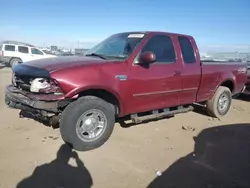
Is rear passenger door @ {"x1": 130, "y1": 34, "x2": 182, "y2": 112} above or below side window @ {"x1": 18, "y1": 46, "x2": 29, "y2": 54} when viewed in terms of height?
above

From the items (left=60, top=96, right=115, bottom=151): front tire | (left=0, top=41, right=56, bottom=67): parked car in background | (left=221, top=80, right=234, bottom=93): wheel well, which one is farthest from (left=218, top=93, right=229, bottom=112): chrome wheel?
(left=0, top=41, right=56, bottom=67): parked car in background

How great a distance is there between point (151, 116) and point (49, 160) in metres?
2.17

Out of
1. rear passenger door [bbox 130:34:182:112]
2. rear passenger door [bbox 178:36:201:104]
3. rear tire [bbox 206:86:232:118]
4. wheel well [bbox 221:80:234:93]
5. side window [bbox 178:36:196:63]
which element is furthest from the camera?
wheel well [bbox 221:80:234:93]

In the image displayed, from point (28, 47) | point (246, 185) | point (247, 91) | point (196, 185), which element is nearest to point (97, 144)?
point (196, 185)

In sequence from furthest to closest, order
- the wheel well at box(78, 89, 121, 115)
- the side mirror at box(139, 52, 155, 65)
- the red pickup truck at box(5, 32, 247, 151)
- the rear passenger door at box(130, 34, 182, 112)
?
1. the rear passenger door at box(130, 34, 182, 112)
2. the side mirror at box(139, 52, 155, 65)
3. the wheel well at box(78, 89, 121, 115)
4. the red pickup truck at box(5, 32, 247, 151)

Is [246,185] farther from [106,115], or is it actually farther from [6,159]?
[6,159]

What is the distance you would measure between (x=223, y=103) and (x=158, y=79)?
279 cm

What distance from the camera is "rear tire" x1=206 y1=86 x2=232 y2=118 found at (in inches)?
271

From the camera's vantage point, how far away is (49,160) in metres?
3.96

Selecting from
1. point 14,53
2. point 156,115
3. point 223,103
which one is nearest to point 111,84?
point 156,115

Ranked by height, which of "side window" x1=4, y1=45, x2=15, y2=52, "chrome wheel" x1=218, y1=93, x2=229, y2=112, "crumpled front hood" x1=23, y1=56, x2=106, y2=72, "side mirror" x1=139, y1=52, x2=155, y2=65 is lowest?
"chrome wheel" x1=218, y1=93, x2=229, y2=112

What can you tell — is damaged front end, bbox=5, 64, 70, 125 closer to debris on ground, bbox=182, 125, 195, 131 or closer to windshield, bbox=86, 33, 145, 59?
windshield, bbox=86, 33, 145, 59

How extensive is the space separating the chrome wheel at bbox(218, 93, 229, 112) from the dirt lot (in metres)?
1.11

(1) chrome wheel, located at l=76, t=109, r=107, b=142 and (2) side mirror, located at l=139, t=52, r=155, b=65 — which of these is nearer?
(1) chrome wheel, located at l=76, t=109, r=107, b=142
